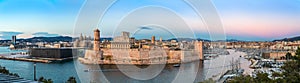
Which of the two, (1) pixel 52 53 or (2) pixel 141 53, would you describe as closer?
(2) pixel 141 53

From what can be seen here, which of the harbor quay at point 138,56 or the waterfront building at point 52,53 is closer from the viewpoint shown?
the harbor quay at point 138,56

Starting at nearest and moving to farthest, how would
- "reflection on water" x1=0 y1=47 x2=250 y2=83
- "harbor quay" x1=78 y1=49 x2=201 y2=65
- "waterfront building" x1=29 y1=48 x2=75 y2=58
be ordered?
"reflection on water" x1=0 y1=47 x2=250 y2=83
"harbor quay" x1=78 y1=49 x2=201 y2=65
"waterfront building" x1=29 y1=48 x2=75 y2=58

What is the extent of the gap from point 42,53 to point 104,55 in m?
5.56

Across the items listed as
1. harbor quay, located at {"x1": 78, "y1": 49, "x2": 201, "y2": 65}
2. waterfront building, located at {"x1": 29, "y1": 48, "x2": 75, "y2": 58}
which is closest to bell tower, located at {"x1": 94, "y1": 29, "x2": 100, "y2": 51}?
harbor quay, located at {"x1": 78, "y1": 49, "x2": 201, "y2": 65}

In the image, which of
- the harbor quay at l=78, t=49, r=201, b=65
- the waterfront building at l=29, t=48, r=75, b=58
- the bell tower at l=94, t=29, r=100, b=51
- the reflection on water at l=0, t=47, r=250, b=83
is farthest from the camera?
the waterfront building at l=29, t=48, r=75, b=58

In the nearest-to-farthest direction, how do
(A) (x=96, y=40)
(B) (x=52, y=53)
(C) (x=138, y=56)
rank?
(C) (x=138, y=56) < (A) (x=96, y=40) < (B) (x=52, y=53)

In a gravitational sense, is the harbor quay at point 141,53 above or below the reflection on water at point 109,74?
above

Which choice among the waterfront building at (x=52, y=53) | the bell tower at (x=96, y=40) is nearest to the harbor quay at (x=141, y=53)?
the bell tower at (x=96, y=40)

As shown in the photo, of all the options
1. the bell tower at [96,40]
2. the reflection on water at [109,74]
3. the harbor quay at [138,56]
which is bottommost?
the reflection on water at [109,74]

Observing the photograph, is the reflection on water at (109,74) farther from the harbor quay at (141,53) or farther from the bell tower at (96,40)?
the bell tower at (96,40)

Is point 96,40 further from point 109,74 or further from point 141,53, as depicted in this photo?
point 109,74

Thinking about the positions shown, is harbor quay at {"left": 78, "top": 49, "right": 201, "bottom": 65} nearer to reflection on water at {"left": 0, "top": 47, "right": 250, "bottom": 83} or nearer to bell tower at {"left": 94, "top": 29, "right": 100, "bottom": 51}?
bell tower at {"left": 94, "top": 29, "right": 100, "bottom": 51}

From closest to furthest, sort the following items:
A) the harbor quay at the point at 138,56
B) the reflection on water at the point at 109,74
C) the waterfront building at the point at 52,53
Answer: the reflection on water at the point at 109,74
the harbor quay at the point at 138,56
the waterfront building at the point at 52,53

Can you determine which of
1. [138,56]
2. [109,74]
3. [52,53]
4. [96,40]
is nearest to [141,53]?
[138,56]
